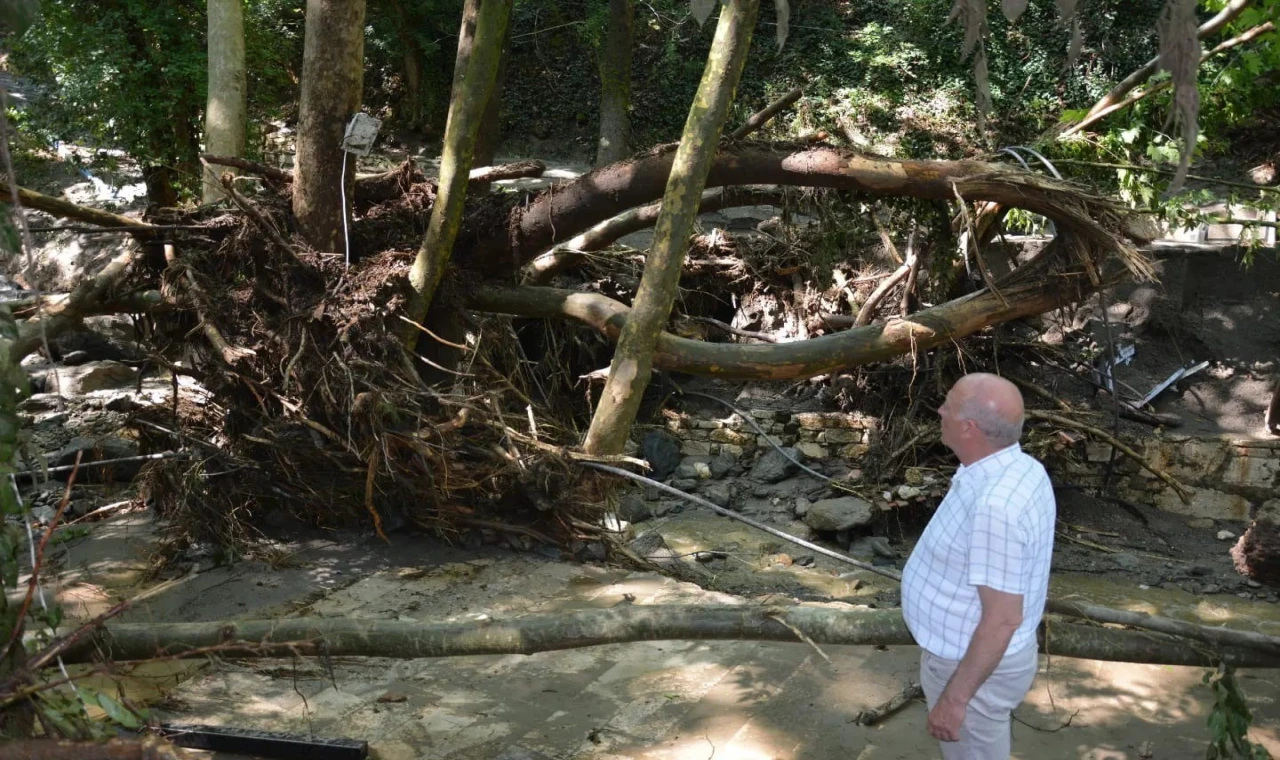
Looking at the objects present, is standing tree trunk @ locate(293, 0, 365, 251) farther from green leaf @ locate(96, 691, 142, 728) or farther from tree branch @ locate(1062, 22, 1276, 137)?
tree branch @ locate(1062, 22, 1276, 137)

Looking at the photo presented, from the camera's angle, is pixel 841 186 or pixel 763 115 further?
pixel 763 115

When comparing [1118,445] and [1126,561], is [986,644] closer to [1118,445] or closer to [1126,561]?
[1126,561]

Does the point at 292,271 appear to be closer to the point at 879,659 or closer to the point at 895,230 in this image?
the point at 879,659

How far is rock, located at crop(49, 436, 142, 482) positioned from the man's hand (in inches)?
285

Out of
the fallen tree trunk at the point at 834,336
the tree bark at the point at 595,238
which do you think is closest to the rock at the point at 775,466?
the tree bark at the point at 595,238

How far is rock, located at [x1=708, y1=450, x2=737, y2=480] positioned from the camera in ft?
35.4

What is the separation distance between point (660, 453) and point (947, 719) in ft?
26.2

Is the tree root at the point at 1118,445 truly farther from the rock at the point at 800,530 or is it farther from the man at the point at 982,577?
the man at the point at 982,577

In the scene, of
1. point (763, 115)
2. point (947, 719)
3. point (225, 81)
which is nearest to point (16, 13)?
point (947, 719)

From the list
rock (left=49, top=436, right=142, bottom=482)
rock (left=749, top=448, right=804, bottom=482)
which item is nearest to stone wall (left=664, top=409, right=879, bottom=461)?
rock (left=749, top=448, right=804, bottom=482)

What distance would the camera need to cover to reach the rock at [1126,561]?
8.99 metres

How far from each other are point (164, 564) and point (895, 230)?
304 inches

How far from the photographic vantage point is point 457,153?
6.62m

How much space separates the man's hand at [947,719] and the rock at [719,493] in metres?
7.10
